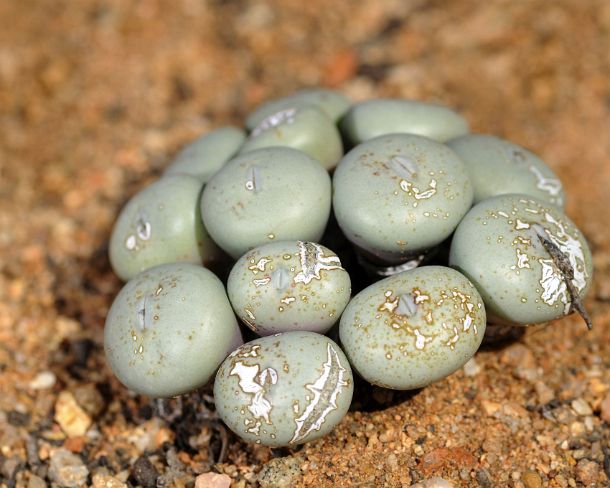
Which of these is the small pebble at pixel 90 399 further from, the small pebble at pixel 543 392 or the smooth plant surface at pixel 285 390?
the small pebble at pixel 543 392

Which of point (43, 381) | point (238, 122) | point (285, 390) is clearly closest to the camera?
point (285, 390)

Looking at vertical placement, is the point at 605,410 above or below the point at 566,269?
below

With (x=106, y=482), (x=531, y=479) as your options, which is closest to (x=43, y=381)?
(x=106, y=482)

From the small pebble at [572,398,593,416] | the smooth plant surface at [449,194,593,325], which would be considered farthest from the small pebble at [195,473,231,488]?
the small pebble at [572,398,593,416]

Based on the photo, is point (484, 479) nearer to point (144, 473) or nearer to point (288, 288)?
point (288, 288)


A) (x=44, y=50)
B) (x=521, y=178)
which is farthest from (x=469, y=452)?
(x=44, y=50)

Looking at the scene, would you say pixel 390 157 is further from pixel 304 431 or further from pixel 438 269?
pixel 304 431
